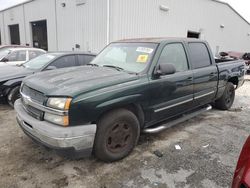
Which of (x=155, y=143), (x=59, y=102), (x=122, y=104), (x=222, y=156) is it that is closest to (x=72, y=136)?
(x=59, y=102)

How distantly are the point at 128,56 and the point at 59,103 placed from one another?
1.65m

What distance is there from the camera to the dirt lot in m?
2.73

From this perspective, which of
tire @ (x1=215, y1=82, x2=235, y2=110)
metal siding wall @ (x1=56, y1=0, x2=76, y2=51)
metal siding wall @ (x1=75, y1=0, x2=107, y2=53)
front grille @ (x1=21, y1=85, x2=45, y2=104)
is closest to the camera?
front grille @ (x1=21, y1=85, x2=45, y2=104)

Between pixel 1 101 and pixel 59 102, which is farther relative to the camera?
pixel 1 101

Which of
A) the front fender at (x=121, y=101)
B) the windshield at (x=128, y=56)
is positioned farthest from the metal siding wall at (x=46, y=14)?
the front fender at (x=121, y=101)

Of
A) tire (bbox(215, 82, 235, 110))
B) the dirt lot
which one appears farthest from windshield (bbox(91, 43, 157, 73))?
tire (bbox(215, 82, 235, 110))

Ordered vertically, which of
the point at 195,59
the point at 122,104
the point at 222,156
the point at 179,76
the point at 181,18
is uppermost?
the point at 181,18

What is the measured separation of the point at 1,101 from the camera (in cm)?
529

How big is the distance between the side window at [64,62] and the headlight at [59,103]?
11.1ft

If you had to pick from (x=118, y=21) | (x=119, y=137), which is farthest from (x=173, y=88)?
(x=118, y=21)

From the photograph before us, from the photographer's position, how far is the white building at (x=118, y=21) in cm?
1129

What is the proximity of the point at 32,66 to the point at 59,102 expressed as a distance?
386 centimetres

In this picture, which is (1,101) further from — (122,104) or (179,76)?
(179,76)

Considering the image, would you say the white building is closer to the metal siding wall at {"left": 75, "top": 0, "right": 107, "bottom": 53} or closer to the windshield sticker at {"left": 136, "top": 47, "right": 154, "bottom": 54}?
the metal siding wall at {"left": 75, "top": 0, "right": 107, "bottom": 53}
